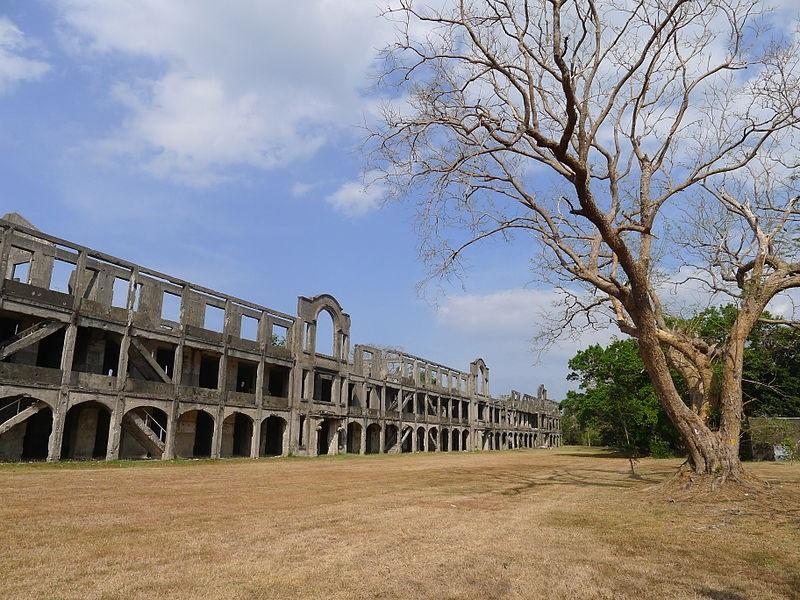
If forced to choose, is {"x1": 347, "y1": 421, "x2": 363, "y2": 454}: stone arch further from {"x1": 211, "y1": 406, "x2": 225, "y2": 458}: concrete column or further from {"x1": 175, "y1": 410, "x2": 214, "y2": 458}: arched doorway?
{"x1": 211, "y1": 406, "x2": 225, "y2": 458}: concrete column

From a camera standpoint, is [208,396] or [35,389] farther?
[208,396]

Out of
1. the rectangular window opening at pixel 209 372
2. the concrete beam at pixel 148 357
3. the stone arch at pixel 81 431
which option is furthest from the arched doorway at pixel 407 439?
the stone arch at pixel 81 431

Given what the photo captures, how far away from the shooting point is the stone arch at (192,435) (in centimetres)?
2841

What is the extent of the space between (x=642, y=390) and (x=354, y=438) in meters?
20.2

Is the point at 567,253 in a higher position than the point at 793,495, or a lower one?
higher

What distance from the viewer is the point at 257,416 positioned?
104ft

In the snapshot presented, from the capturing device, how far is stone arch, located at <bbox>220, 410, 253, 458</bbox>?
31917mm

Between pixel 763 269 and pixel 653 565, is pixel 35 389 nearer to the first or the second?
A: pixel 653 565

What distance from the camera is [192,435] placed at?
95.9 ft

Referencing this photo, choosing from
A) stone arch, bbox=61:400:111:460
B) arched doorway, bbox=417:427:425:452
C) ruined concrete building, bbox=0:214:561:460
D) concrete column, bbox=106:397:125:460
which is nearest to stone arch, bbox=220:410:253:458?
ruined concrete building, bbox=0:214:561:460

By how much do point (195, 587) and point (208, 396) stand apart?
24929 millimetres

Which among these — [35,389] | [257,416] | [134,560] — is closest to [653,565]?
[134,560]

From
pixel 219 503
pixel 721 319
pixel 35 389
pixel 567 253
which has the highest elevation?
pixel 721 319

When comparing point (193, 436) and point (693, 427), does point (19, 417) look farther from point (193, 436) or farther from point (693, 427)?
point (693, 427)
